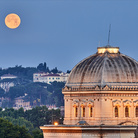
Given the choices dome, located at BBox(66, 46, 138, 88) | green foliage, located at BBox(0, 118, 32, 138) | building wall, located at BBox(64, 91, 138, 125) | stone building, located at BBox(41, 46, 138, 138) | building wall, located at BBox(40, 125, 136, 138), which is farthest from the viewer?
green foliage, located at BBox(0, 118, 32, 138)

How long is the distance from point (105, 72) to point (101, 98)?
2.47 meters

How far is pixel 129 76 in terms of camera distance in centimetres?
9300

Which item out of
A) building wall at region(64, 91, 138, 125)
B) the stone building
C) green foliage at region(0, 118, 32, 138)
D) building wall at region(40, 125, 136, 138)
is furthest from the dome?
green foliage at region(0, 118, 32, 138)

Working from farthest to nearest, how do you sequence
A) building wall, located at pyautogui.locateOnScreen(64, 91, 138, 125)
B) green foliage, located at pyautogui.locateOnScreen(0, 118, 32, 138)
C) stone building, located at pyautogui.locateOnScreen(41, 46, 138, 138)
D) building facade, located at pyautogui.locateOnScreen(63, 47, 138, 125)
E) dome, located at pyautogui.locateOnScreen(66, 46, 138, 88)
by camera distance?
green foliage, located at pyautogui.locateOnScreen(0, 118, 32, 138), dome, located at pyautogui.locateOnScreen(66, 46, 138, 88), building facade, located at pyautogui.locateOnScreen(63, 47, 138, 125), building wall, located at pyautogui.locateOnScreen(64, 91, 138, 125), stone building, located at pyautogui.locateOnScreen(41, 46, 138, 138)

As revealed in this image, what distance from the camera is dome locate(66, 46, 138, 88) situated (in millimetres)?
92812

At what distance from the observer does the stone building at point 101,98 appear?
9169 centimetres

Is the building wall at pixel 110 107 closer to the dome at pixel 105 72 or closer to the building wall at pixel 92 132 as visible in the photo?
the dome at pixel 105 72

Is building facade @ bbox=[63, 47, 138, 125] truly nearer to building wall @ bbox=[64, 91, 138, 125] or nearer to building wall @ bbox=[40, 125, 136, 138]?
building wall @ bbox=[64, 91, 138, 125]

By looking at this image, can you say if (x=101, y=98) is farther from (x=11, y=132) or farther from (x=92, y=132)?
(x=11, y=132)

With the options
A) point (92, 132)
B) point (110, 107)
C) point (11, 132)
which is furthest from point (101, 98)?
point (11, 132)

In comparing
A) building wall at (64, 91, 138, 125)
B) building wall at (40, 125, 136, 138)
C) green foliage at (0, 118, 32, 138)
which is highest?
green foliage at (0, 118, 32, 138)

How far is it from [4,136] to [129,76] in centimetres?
7547

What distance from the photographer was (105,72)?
3664 inches

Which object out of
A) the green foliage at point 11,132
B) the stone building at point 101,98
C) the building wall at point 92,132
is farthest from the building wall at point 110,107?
the green foliage at point 11,132
